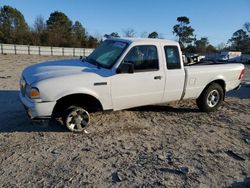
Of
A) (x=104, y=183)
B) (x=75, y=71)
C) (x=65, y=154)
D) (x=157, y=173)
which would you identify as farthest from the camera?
(x=75, y=71)

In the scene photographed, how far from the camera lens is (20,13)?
62.5m

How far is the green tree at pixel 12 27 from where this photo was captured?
52.0 m

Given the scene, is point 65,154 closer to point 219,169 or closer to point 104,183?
point 104,183

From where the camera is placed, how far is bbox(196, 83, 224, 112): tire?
22.5 ft

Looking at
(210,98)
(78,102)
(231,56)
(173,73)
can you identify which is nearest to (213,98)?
(210,98)

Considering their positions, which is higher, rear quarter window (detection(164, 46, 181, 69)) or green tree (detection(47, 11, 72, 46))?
green tree (detection(47, 11, 72, 46))

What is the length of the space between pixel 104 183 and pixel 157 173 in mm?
828

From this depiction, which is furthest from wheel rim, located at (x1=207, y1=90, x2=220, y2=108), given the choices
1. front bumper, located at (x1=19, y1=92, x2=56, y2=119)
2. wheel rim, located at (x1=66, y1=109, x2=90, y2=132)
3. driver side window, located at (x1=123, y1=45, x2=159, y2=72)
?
front bumper, located at (x1=19, y1=92, x2=56, y2=119)

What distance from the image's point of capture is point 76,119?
5223mm

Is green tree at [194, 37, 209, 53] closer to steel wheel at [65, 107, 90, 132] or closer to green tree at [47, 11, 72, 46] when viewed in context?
green tree at [47, 11, 72, 46]

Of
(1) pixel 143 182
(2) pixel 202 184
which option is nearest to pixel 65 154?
(1) pixel 143 182

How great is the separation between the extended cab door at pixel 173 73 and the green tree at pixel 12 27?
51.6 meters

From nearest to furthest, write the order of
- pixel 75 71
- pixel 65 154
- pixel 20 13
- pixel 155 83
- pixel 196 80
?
1. pixel 65 154
2. pixel 75 71
3. pixel 155 83
4. pixel 196 80
5. pixel 20 13

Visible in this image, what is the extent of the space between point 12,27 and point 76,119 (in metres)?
58.7
